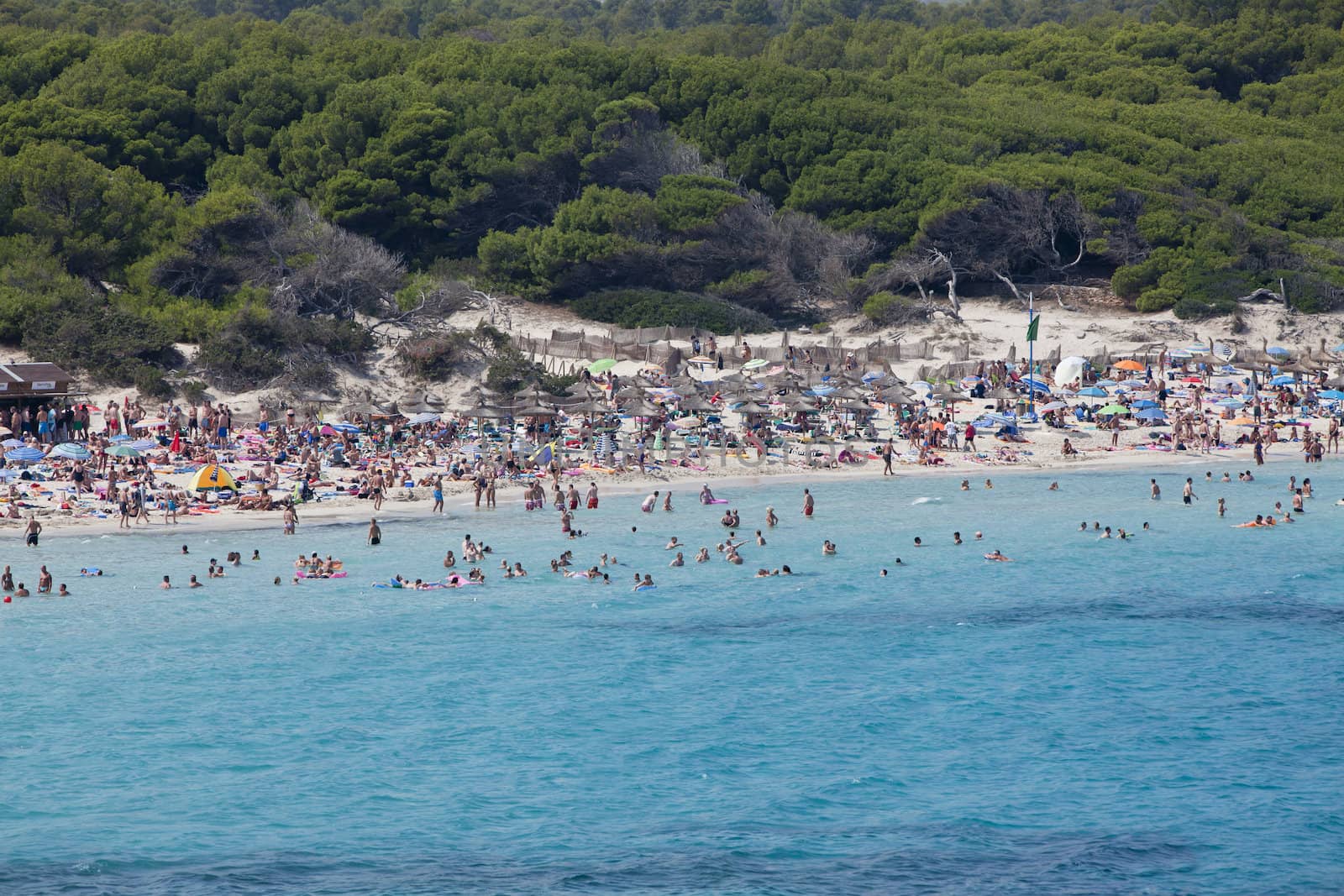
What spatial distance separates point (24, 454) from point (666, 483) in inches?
558

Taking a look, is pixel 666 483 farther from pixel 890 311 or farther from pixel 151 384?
pixel 890 311

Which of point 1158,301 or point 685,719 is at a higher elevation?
point 1158,301

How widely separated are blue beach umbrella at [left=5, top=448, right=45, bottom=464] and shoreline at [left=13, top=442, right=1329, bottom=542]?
2.54 meters

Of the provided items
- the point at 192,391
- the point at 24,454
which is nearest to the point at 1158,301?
the point at 192,391

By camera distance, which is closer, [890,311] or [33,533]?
[33,533]

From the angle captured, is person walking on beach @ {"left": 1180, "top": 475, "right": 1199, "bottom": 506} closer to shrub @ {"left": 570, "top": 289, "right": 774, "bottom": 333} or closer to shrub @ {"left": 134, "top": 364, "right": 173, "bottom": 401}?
shrub @ {"left": 570, "top": 289, "right": 774, "bottom": 333}

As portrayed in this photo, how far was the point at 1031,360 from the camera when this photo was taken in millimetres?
47844

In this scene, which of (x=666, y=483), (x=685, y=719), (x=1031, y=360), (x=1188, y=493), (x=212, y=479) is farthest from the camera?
(x=1031, y=360)

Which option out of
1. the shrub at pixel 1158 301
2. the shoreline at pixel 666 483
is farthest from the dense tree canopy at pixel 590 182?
the shoreline at pixel 666 483

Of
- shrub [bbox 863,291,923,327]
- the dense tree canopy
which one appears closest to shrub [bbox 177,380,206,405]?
the dense tree canopy

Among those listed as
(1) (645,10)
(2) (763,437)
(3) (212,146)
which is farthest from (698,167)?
(1) (645,10)

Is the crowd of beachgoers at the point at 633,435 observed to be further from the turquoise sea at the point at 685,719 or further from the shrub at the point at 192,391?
the turquoise sea at the point at 685,719

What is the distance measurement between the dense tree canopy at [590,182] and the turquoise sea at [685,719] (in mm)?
19575

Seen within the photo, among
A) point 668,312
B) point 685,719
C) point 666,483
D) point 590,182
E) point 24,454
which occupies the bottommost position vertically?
point 685,719
